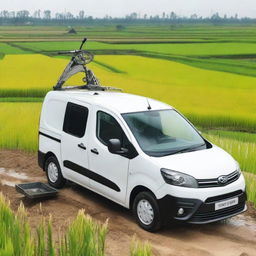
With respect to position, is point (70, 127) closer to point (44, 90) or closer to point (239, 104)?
point (239, 104)

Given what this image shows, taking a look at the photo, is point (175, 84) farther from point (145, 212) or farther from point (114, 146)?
point (145, 212)

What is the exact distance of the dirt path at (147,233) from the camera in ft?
20.7

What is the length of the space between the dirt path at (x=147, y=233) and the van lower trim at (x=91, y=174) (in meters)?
0.44

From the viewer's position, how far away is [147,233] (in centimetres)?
684

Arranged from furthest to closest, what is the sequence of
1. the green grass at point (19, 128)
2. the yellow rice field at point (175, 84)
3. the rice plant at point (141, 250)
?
the yellow rice field at point (175, 84), the green grass at point (19, 128), the rice plant at point (141, 250)

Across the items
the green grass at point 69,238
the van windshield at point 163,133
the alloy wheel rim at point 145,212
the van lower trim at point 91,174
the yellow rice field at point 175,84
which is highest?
the van windshield at point 163,133

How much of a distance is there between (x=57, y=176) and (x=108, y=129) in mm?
1806

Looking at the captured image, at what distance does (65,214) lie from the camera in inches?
297

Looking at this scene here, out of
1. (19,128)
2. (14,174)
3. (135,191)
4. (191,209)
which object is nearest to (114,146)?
(135,191)

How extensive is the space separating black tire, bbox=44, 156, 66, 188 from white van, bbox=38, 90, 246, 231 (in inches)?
0.7

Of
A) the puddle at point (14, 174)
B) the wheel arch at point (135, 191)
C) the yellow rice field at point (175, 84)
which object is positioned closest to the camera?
the wheel arch at point (135, 191)

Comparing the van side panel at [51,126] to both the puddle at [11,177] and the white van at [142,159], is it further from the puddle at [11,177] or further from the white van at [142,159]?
the puddle at [11,177]

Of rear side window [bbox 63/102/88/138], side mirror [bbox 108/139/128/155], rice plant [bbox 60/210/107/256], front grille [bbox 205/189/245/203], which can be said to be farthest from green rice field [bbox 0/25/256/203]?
rice plant [bbox 60/210/107/256]

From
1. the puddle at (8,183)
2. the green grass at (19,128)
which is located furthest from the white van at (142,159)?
the green grass at (19,128)
